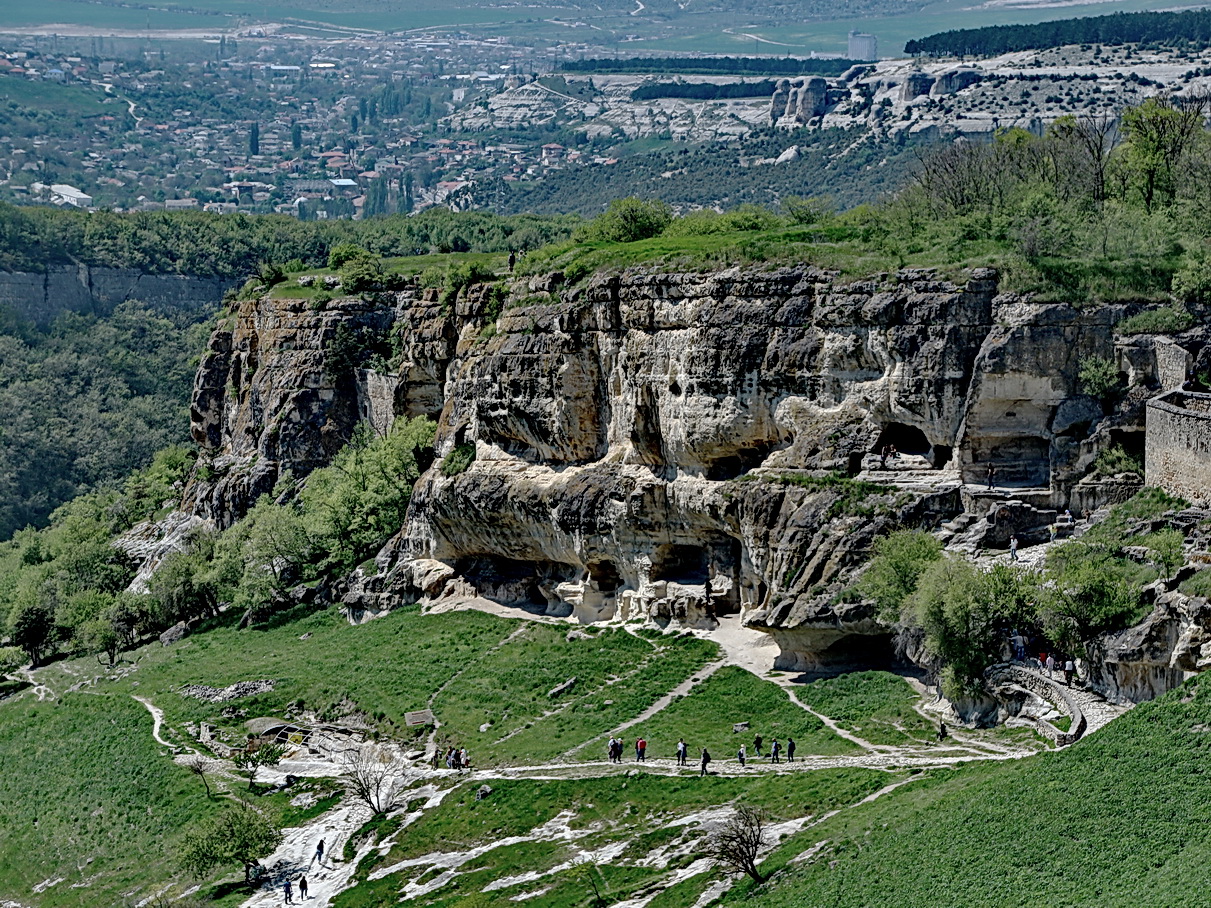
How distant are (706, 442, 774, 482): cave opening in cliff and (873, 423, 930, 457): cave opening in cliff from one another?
4.33 m

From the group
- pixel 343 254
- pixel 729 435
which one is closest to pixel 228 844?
pixel 729 435

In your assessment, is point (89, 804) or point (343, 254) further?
point (343, 254)

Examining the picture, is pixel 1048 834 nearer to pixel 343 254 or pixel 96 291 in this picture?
pixel 343 254

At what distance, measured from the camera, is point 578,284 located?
63594 millimetres

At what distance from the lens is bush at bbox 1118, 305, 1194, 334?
4966cm

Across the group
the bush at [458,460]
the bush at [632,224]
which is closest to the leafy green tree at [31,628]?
the bush at [458,460]

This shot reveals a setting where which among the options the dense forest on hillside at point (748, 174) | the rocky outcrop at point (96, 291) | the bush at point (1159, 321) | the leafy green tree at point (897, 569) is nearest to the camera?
the leafy green tree at point (897, 569)

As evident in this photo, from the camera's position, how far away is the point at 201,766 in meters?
55.3

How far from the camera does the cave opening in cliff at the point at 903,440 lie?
175 feet

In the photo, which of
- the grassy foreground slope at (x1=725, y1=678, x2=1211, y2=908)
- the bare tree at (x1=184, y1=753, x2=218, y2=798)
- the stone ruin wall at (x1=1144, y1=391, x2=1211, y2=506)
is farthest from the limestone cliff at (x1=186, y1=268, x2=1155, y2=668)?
the bare tree at (x1=184, y1=753, x2=218, y2=798)

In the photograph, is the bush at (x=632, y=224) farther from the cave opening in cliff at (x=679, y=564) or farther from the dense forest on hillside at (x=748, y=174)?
the dense forest on hillside at (x=748, y=174)

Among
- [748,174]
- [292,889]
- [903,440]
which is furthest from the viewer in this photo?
[748,174]

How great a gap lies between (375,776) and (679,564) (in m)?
13.5

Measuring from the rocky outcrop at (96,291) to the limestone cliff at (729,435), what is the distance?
2758 inches
